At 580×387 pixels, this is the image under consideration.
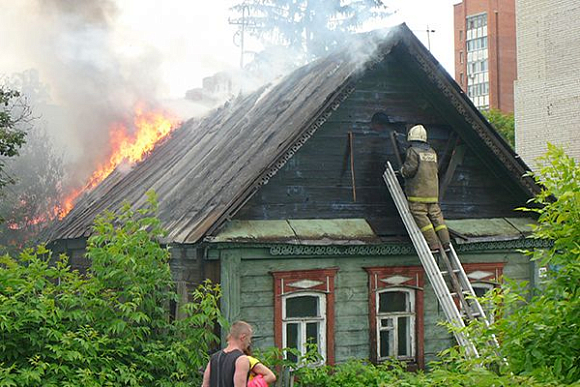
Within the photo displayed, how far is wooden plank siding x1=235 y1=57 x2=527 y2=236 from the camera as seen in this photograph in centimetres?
1348

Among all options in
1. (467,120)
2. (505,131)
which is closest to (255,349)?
(467,120)

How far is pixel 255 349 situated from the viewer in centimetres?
1244

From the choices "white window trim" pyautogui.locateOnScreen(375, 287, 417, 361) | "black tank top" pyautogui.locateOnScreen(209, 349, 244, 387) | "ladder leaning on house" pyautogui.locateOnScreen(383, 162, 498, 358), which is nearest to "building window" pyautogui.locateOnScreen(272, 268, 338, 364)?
"white window trim" pyautogui.locateOnScreen(375, 287, 417, 361)

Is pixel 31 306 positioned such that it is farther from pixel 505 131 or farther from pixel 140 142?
pixel 505 131

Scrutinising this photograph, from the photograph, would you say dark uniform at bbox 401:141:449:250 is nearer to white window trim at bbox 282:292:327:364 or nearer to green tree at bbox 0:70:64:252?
white window trim at bbox 282:292:327:364

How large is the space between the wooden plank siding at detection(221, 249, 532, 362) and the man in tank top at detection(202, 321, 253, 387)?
3.71 meters

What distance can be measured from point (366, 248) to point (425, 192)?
1291 millimetres

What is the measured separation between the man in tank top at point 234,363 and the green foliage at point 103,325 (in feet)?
7.00

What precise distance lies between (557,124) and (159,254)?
2303 cm

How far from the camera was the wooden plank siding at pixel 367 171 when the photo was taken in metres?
13.5

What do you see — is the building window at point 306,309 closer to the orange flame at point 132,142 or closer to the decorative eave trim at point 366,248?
the decorative eave trim at point 366,248

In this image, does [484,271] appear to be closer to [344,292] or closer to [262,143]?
[344,292]

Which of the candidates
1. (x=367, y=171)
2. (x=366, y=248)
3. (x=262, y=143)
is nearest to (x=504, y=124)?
(x=367, y=171)

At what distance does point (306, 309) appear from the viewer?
43.9ft
